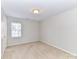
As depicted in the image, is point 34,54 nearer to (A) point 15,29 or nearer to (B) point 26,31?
(A) point 15,29

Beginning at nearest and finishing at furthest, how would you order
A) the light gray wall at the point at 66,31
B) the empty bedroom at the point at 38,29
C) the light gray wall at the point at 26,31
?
the empty bedroom at the point at 38,29
the light gray wall at the point at 66,31
the light gray wall at the point at 26,31

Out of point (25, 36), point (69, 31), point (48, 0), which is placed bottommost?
point (25, 36)

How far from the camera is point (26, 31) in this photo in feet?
19.6

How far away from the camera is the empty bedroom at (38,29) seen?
110 inches

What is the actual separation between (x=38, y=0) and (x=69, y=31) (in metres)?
2.02

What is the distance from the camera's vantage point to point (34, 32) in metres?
6.70

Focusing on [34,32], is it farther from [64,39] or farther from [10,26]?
[64,39]

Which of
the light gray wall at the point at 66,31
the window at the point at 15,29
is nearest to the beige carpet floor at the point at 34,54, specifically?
the light gray wall at the point at 66,31

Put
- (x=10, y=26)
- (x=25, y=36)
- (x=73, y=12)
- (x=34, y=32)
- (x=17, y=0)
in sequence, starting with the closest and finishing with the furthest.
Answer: (x=17, y=0) → (x=73, y=12) → (x=10, y=26) → (x=25, y=36) → (x=34, y=32)

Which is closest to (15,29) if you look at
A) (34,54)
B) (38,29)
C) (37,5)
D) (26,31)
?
(26,31)

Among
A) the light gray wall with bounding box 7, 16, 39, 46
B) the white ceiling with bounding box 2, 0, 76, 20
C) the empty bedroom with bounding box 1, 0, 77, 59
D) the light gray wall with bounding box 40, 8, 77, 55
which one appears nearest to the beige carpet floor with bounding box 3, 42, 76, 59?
the empty bedroom with bounding box 1, 0, 77, 59

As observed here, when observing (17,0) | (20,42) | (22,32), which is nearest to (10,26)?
(22,32)

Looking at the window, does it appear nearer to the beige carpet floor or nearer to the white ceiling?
the beige carpet floor

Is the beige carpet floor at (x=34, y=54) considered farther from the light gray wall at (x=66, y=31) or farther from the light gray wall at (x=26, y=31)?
the light gray wall at (x=26, y=31)
